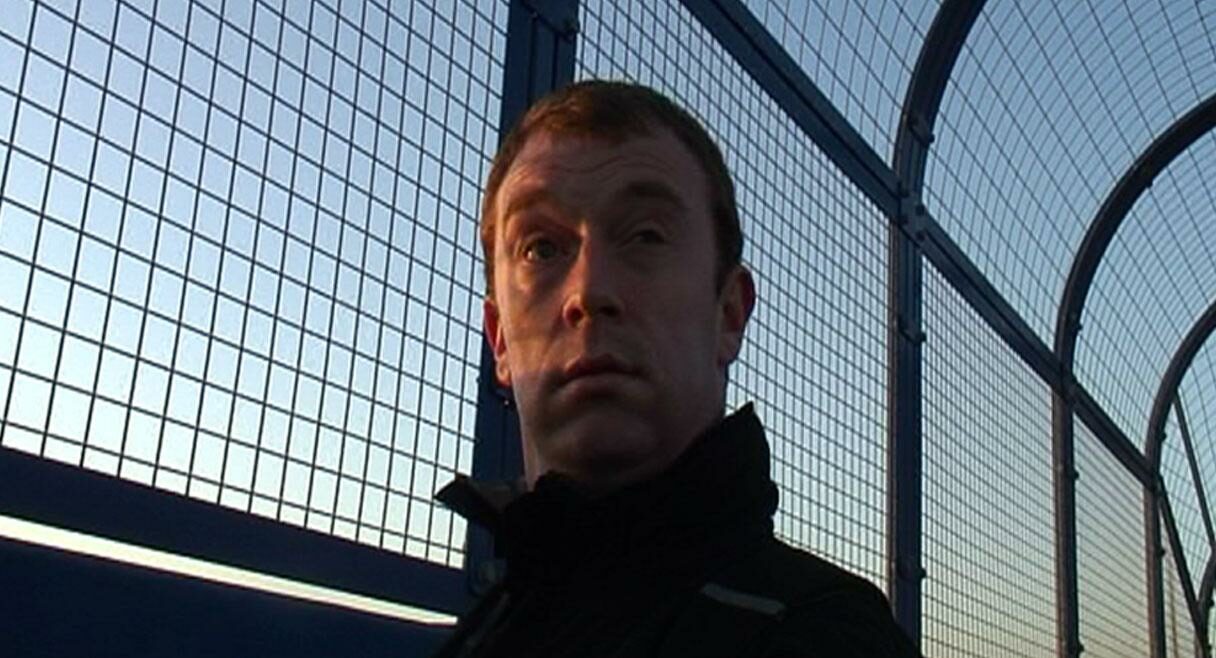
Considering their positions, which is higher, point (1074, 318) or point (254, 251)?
point (1074, 318)

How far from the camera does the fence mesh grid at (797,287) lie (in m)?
3.05

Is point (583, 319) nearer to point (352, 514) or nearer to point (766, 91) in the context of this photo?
point (352, 514)

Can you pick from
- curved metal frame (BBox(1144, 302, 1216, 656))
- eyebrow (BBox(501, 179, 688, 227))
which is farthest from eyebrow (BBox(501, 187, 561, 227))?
curved metal frame (BBox(1144, 302, 1216, 656))

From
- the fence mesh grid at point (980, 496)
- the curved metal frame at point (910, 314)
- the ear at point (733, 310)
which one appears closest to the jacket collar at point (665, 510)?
the ear at point (733, 310)

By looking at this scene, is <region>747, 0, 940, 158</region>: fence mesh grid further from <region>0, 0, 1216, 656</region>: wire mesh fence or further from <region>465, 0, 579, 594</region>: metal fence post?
<region>465, 0, 579, 594</region>: metal fence post

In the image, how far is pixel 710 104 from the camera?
3.26 m

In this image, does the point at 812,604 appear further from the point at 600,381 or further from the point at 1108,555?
the point at 1108,555

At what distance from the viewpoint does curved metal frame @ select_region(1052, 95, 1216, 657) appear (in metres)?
6.14

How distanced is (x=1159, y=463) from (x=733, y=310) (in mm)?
8978

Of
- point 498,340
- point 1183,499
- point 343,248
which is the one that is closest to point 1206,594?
point 1183,499

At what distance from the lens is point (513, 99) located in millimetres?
2520

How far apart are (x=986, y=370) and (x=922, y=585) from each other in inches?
50.3

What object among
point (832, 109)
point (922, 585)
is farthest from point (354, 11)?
point (922, 585)

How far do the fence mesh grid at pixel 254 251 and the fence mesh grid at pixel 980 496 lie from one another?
259cm
